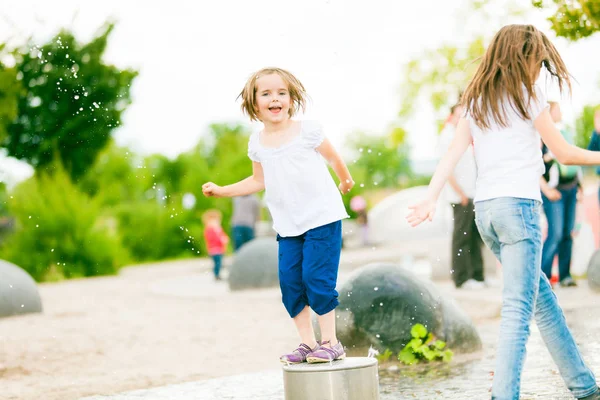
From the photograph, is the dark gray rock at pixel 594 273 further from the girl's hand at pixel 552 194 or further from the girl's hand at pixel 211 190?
the girl's hand at pixel 211 190

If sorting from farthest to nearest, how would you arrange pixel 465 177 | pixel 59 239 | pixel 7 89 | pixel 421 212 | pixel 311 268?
1. pixel 59 239
2. pixel 7 89
3. pixel 465 177
4. pixel 311 268
5. pixel 421 212

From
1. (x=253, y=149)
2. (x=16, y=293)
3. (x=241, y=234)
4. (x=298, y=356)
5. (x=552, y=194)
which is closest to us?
(x=298, y=356)

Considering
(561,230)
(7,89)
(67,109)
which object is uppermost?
(67,109)

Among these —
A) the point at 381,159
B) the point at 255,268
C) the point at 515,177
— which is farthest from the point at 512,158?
the point at 381,159

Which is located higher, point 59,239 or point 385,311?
point 59,239

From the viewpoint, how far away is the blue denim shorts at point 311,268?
4.08 m

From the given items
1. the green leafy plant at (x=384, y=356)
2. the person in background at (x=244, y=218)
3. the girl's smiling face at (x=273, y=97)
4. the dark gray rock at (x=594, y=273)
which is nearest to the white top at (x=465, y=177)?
the dark gray rock at (x=594, y=273)

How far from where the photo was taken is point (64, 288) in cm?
1702

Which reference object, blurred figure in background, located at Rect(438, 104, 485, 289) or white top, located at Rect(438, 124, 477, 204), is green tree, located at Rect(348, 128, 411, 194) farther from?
white top, located at Rect(438, 124, 477, 204)

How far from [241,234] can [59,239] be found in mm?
6905

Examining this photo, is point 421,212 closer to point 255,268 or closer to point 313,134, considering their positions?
point 313,134

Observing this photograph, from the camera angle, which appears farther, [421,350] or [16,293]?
[16,293]

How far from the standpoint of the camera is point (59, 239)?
68.9 ft

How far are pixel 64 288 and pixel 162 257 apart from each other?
42.6ft
